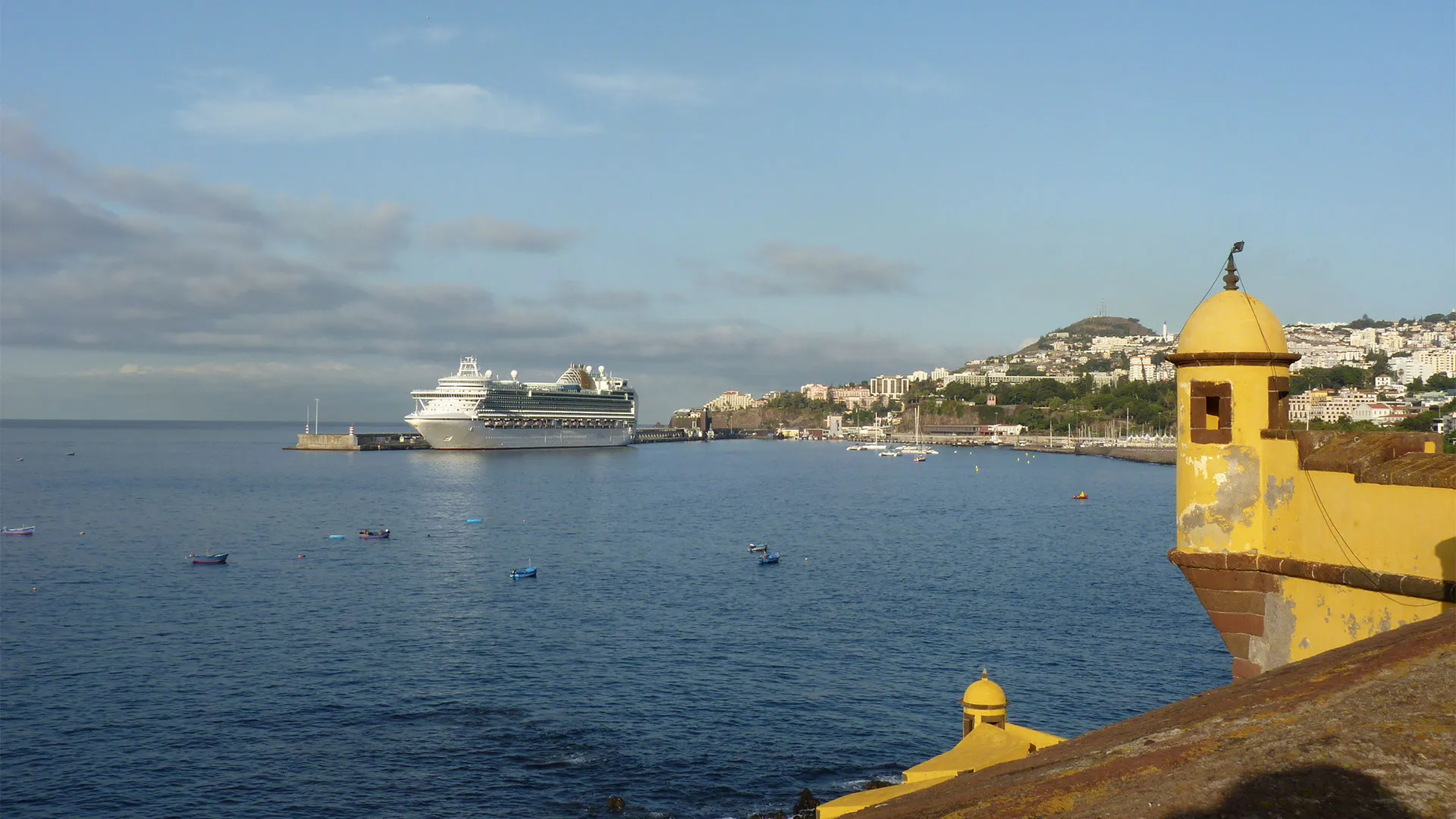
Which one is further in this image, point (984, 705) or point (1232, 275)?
point (984, 705)

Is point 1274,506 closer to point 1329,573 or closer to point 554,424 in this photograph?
point 1329,573

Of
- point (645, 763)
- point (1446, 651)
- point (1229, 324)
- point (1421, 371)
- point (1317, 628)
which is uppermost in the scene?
point (1421, 371)

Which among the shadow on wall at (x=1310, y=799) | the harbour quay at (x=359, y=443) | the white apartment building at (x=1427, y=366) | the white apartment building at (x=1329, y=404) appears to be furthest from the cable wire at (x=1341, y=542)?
the white apartment building at (x=1427, y=366)

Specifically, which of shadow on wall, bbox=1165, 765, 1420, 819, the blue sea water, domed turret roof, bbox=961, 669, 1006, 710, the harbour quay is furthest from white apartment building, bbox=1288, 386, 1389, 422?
shadow on wall, bbox=1165, 765, 1420, 819

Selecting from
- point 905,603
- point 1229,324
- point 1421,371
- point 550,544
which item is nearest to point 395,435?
point 550,544

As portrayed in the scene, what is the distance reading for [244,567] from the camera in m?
39.1

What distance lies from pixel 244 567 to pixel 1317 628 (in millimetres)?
38847

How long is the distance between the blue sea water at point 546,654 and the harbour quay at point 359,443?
244ft

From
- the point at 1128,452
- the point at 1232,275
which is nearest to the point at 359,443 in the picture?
the point at 1128,452

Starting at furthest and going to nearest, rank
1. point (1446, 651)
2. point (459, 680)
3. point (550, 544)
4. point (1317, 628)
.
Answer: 1. point (550, 544)
2. point (459, 680)
3. point (1317, 628)
4. point (1446, 651)

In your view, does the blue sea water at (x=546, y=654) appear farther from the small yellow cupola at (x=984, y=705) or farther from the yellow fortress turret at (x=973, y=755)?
the yellow fortress turret at (x=973, y=755)

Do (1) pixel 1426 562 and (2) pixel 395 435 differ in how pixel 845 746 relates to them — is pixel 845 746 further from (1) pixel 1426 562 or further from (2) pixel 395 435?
(2) pixel 395 435

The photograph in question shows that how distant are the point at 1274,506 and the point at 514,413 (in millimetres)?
115680

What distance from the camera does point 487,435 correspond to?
385 ft
